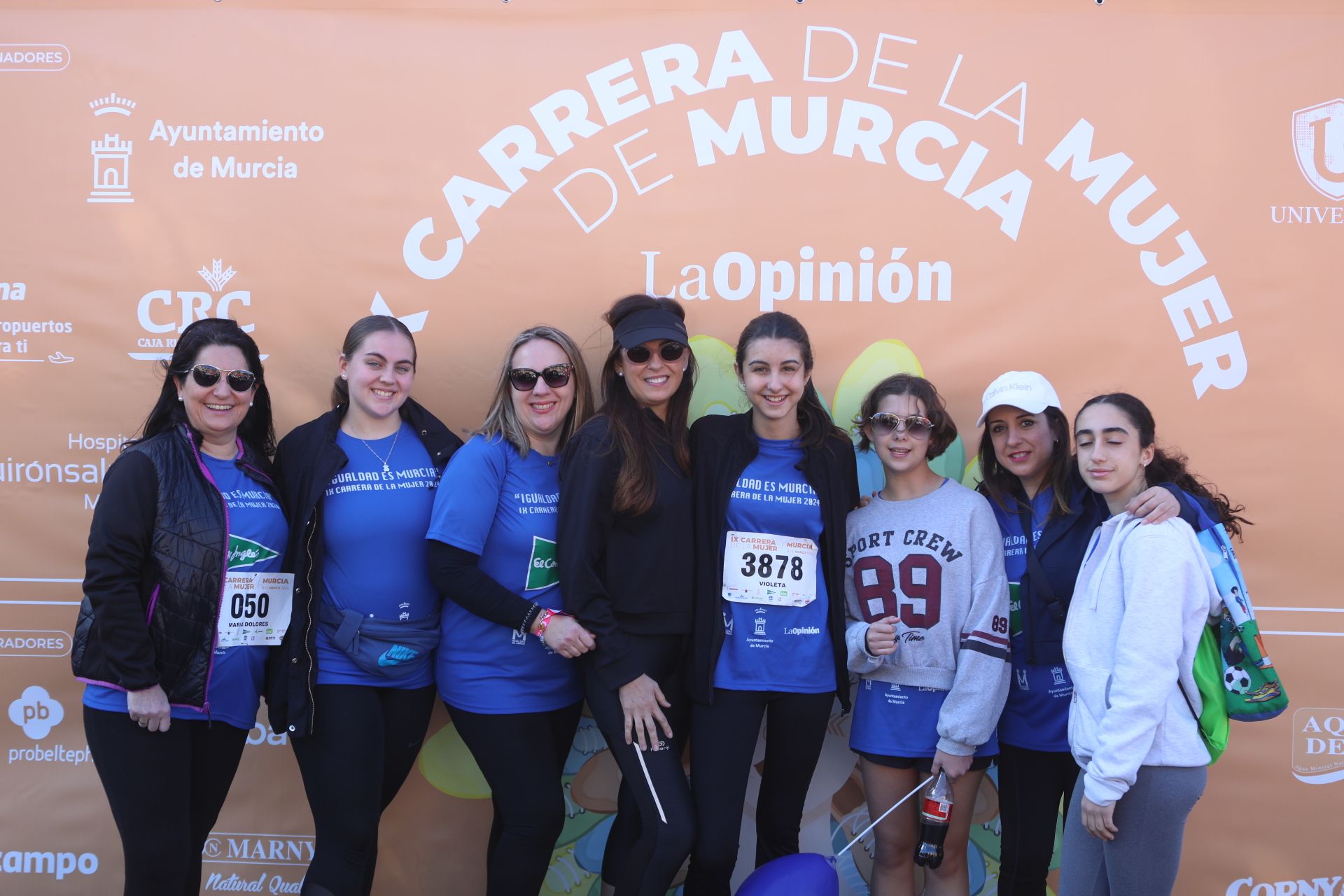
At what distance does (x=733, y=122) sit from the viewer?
10.2ft

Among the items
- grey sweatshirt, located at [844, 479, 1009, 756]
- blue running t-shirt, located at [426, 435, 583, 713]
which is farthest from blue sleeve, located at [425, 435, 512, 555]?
grey sweatshirt, located at [844, 479, 1009, 756]

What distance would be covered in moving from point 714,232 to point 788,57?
0.63 meters

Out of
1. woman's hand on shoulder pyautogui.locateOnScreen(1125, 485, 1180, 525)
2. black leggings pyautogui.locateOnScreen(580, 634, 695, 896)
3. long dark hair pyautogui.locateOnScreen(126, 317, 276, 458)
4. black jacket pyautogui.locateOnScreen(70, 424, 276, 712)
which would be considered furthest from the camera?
long dark hair pyautogui.locateOnScreen(126, 317, 276, 458)

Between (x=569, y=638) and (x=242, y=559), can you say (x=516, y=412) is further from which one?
(x=242, y=559)

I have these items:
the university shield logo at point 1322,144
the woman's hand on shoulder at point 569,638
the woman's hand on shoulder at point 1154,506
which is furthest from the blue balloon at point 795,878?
the university shield logo at point 1322,144

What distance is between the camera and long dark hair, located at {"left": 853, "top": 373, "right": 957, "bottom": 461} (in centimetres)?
254

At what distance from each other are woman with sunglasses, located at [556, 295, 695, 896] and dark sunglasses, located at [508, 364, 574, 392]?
14 cm

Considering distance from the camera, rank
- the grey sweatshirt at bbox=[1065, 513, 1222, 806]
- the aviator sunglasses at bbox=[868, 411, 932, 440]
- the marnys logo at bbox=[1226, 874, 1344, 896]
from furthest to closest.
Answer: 1. the marnys logo at bbox=[1226, 874, 1344, 896]
2. the aviator sunglasses at bbox=[868, 411, 932, 440]
3. the grey sweatshirt at bbox=[1065, 513, 1222, 806]

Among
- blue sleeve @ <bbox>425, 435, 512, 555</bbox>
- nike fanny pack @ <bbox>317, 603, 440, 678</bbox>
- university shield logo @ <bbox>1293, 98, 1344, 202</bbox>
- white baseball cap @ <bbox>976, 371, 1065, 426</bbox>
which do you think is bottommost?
nike fanny pack @ <bbox>317, 603, 440, 678</bbox>

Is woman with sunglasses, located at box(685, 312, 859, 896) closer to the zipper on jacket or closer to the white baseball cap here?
the white baseball cap

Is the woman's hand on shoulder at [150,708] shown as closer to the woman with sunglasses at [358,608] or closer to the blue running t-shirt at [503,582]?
the woman with sunglasses at [358,608]

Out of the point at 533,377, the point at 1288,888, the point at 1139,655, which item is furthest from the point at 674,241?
the point at 1288,888

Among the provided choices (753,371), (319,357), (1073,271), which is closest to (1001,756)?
(753,371)

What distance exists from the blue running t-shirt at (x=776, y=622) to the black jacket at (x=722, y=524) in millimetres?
23
